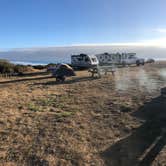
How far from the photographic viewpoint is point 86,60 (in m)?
30.8

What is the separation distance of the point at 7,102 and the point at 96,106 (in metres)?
3.52

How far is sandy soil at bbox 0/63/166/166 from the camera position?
18.8 ft

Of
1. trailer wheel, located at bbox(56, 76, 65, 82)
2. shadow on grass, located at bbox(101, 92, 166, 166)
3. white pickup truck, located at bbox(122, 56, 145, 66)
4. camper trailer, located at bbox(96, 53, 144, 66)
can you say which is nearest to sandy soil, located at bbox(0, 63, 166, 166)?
shadow on grass, located at bbox(101, 92, 166, 166)

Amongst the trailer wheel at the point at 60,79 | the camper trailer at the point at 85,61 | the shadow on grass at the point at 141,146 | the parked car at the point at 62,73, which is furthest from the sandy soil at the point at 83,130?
the camper trailer at the point at 85,61

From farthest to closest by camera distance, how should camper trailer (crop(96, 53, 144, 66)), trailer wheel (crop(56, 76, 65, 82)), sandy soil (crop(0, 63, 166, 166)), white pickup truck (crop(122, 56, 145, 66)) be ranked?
1. white pickup truck (crop(122, 56, 145, 66))
2. camper trailer (crop(96, 53, 144, 66))
3. trailer wheel (crop(56, 76, 65, 82))
4. sandy soil (crop(0, 63, 166, 166))

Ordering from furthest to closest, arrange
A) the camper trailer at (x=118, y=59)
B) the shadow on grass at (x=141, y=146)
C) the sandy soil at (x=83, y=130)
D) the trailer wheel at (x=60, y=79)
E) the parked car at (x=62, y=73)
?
the camper trailer at (x=118, y=59), the parked car at (x=62, y=73), the trailer wheel at (x=60, y=79), the sandy soil at (x=83, y=130), the shadow on grass at (x=141, y=146)

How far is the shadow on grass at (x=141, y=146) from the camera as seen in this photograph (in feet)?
18.5

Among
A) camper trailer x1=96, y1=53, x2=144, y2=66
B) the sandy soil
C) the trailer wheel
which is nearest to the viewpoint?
the sandy soil

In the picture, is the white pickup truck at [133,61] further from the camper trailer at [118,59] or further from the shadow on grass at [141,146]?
the shadow on grass at [141,146]

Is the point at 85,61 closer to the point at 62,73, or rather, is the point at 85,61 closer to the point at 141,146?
the point at 62,73

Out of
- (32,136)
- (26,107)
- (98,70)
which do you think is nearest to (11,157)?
(32,136)

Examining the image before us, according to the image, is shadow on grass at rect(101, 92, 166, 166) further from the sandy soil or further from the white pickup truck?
the white pickup truck

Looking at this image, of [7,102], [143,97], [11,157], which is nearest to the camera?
[11,157]

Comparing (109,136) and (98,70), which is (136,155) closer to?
(109,136)
